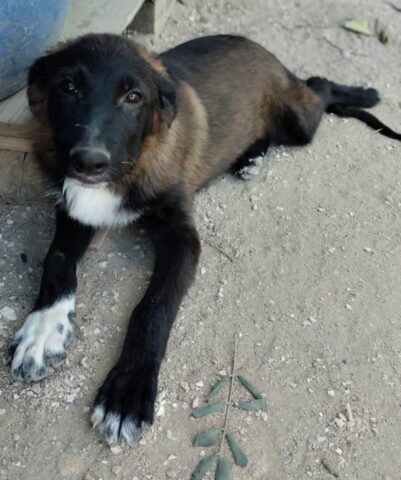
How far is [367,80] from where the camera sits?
5.15 meters

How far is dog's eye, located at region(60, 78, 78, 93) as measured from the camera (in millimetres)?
2884

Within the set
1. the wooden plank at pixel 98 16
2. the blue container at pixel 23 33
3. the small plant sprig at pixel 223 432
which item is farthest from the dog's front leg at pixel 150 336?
the wooden plank at pixel 98 16

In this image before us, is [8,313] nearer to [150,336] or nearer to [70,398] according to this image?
[70,398]

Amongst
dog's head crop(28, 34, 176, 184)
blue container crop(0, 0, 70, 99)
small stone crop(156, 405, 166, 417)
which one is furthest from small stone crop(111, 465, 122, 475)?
blue container crop(0, 0, 70, 99)

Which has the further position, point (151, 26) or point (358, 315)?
point (151, 26)

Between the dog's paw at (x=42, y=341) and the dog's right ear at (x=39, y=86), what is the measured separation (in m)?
0.97

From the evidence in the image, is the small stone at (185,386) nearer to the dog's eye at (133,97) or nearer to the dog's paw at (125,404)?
the dog's paw at (125,404)

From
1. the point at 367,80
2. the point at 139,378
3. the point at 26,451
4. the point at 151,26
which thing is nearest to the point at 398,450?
the point at 139,378

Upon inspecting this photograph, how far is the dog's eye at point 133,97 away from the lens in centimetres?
292

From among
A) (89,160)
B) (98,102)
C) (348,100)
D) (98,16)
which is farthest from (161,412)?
(348,100)

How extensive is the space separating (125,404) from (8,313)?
0.86m

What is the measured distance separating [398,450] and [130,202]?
5.70 feet

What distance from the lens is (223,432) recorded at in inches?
107

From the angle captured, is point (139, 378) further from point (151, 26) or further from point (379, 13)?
point (379, 13)
